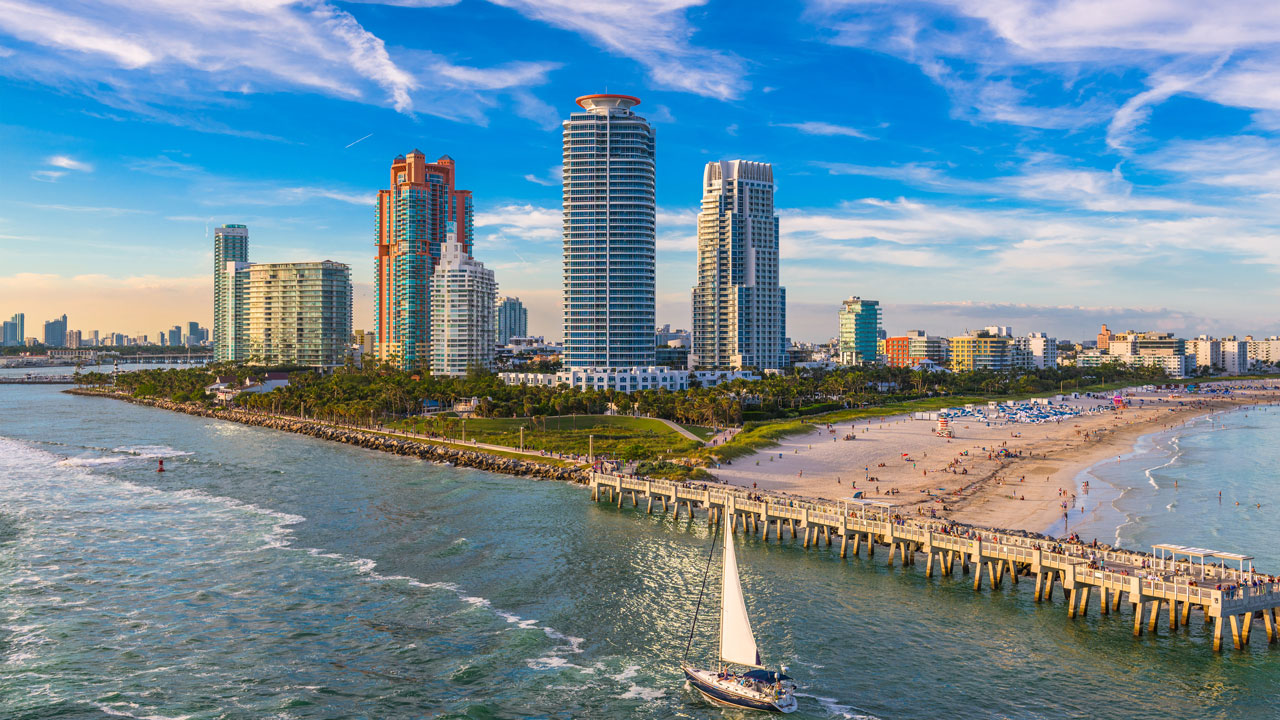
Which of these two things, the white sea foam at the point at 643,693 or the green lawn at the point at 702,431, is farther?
the green lawn at the point at 702,431

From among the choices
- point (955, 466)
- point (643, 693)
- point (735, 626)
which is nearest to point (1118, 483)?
point (955, 466)

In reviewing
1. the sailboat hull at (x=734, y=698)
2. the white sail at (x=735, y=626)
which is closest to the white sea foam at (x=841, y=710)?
the sailboat hull at (x=734, y=698)

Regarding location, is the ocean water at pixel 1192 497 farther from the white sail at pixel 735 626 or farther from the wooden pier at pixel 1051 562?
the white sail at pixel 735 626

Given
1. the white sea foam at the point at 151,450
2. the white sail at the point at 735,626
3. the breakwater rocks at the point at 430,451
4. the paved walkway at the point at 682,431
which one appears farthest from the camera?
the paved walkway at the point at 682,431

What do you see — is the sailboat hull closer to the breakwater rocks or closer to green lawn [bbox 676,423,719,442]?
the breakwater rocks

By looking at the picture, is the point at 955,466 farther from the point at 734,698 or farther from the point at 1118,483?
the point at 734,698

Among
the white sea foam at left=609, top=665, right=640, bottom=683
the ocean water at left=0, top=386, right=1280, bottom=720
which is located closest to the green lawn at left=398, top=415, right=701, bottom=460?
the ocean water at left=0, top=386, right=1280, bottom=720

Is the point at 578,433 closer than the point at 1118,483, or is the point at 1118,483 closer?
the point at 1118,483
